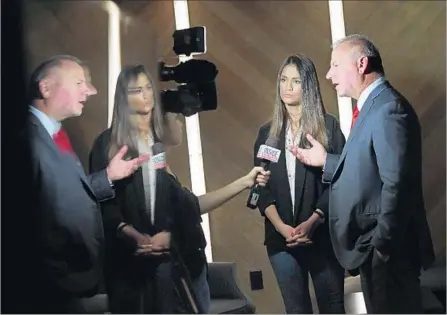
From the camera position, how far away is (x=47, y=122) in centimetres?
198

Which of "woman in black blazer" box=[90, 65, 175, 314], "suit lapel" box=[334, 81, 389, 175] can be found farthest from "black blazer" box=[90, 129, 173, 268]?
"suit lapel" box=[334, 81, 389, 175]

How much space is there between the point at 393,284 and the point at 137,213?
2.52 feet

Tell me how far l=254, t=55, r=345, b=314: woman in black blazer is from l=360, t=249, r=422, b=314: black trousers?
9 cm

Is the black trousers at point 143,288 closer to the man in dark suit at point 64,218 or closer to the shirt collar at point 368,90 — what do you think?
the man in dark suit at point 64,218

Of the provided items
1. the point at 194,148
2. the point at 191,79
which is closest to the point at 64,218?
the point at 194,148

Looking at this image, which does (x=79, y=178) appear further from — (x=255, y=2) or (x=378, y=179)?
(x=378, y=179)

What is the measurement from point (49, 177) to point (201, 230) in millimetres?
489

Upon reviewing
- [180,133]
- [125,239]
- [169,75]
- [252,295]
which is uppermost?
[169,75]

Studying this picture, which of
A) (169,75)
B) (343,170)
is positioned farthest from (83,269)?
(343,170)

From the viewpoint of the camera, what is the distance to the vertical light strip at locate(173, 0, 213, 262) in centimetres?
190

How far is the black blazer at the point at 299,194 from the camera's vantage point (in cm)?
185

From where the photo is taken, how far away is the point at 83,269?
6.27 ft

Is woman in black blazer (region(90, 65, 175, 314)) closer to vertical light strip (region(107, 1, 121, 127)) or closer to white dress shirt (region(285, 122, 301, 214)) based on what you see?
vertical light strip (region(107, 1, 121, 127))

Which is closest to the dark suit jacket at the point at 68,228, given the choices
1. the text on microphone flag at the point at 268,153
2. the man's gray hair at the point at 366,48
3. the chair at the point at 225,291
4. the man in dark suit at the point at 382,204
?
the chair at the point at 225,291
